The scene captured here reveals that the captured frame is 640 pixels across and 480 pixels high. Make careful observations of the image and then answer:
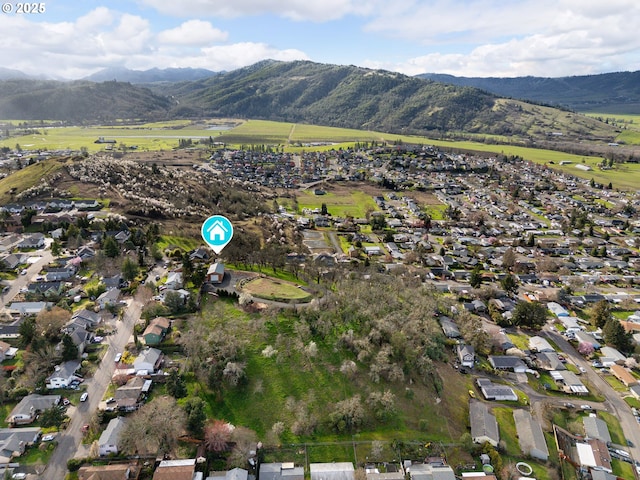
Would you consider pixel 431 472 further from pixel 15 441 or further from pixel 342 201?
pixel 342 201

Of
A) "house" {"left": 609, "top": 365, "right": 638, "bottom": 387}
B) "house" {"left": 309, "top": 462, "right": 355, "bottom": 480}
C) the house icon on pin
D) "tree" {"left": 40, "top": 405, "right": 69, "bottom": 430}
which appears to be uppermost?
the house icon on pin

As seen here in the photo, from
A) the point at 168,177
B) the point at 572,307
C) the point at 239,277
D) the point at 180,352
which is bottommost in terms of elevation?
the point at 572,307

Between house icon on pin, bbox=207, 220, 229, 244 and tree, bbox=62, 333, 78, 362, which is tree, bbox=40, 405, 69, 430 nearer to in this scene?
tree, bbox=62, 333, 78, 362

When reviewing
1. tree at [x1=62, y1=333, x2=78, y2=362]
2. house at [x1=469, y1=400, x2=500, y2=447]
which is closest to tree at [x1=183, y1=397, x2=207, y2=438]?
tree at [x1=62, y1=333, x2=78, y2=362]

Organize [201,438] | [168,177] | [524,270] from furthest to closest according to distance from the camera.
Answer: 1. [168,177]
2. [524,270]
3. [201,438]

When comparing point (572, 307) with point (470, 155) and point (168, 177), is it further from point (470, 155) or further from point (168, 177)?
point (470, 155)

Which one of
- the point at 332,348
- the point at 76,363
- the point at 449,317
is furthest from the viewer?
the point at 449,317

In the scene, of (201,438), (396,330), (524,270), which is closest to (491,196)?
(524,270)

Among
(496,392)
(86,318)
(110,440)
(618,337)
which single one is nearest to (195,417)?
(110,440)

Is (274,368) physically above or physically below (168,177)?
below
